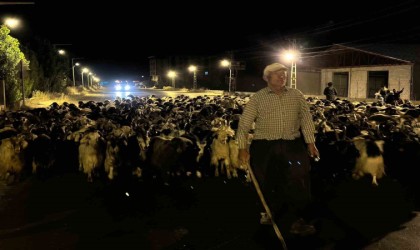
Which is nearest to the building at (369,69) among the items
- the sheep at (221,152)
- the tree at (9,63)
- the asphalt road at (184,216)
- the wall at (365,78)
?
the wall at (365,78)

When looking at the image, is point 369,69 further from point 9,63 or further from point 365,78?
point 9,63

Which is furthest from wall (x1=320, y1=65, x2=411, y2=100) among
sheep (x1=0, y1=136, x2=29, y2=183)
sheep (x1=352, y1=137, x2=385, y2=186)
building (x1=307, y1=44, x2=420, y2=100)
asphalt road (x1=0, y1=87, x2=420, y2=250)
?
sheep (x1=0, y1=136, x2=29, y2=183)

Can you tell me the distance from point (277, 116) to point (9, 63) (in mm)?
22910

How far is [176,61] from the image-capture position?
9750cm

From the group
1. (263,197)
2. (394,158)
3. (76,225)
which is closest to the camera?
(263,197)

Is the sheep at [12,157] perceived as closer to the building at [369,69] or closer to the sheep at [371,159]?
the sheep at [371,159]

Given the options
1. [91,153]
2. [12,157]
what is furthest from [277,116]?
[12,157]

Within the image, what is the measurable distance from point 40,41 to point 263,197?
5100cm

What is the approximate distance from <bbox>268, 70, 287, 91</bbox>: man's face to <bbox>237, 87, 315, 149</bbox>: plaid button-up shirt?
0.09 m

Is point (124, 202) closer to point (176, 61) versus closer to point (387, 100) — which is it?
point (387, 100)

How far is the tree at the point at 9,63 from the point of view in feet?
78.1

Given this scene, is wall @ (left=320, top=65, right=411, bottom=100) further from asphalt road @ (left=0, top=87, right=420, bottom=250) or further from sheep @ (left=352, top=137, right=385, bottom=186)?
asphalt road @ (left=0, top=87, right=420, bottom=250)

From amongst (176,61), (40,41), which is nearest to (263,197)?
(40,41)

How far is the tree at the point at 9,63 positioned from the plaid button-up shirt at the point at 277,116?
21.6 meters
